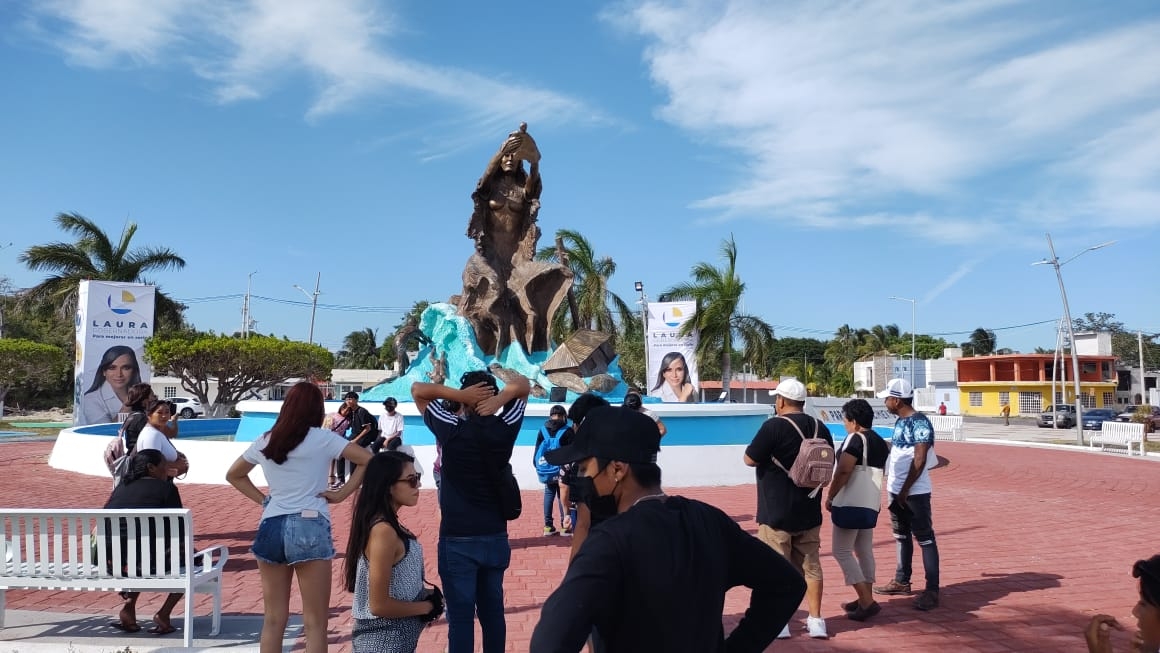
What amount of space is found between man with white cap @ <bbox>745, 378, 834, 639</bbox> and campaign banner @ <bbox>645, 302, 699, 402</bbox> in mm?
19660

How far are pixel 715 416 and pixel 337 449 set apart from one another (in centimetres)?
1051

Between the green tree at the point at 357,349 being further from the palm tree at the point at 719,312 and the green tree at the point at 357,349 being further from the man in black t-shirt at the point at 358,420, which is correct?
the man in black t-shirt at the point at 358,420

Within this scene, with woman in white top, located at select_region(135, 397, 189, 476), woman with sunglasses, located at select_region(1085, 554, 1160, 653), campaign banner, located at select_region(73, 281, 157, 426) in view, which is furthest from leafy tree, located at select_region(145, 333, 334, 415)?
woman with sunglasses, located at select_region(1085, 554, 1160, 653)

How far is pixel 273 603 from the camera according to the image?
3.81 meters

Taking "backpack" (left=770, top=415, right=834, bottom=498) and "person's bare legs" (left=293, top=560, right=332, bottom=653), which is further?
"backpack" (left=770, top=415, right=834, bottom=498)

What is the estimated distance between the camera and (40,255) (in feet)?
97.4

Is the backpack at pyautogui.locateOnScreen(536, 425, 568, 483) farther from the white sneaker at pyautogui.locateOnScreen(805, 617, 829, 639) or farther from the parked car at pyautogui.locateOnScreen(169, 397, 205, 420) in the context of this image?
the parked car at pyautogui.locateOnScreen(169, 397, 205, 420)

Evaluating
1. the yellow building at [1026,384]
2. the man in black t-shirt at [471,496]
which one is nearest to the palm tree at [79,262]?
the man in black t-shirt at [471,496]

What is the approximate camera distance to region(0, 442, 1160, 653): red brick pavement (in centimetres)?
526

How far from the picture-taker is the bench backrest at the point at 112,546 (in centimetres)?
494

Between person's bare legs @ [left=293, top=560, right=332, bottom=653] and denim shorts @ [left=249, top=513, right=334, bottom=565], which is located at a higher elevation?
denim shorts @ [left=249, top=513, right=334, bottom=565]

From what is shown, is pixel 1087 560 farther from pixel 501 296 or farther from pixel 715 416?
pixel 501 296

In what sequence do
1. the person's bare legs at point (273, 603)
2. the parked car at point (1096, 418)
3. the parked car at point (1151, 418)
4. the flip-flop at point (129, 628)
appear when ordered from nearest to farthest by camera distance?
the person's bare legs at point (273, 603)
the flip-flop at point (129, 628)
the parked car at point (1151, 418)
the parked car at point (1096, 418)

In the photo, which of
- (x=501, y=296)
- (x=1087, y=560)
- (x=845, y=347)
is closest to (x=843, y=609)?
(x=1087, y=560)
